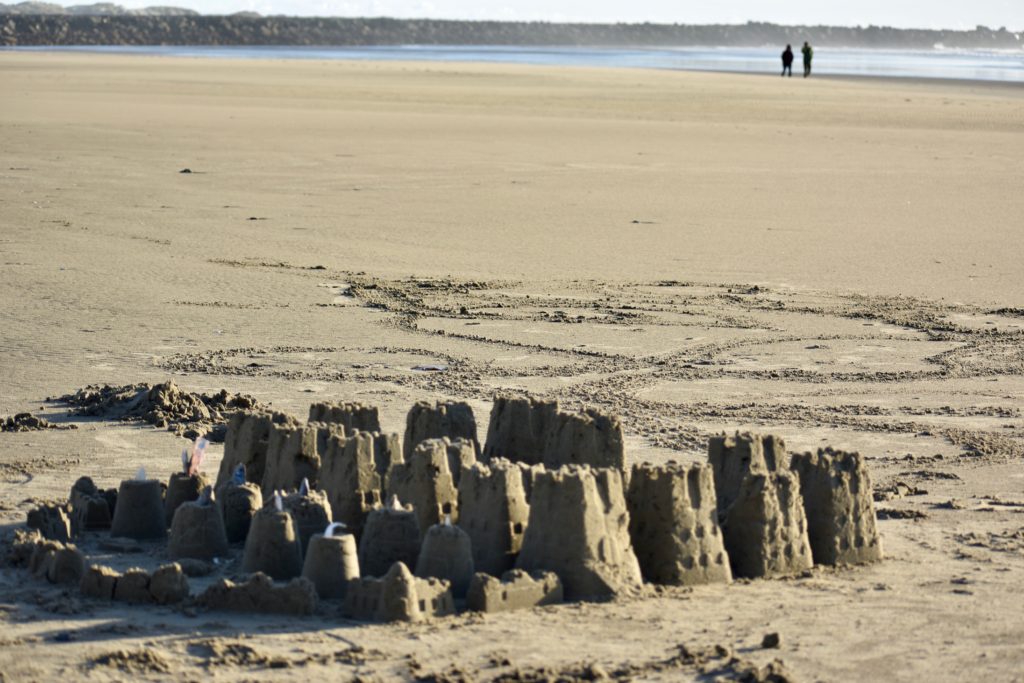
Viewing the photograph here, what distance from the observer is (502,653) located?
5.35 metres

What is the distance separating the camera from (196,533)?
641 centimetres

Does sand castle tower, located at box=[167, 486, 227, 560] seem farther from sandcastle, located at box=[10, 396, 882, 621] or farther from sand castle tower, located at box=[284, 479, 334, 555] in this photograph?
sand castle tower, located at box=[284, 479, 334, 555]

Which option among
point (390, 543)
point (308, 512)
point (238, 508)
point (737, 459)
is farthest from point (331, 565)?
point (737, 459)

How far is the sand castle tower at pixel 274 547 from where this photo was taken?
614 cm

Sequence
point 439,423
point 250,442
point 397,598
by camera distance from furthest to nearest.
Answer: point 439,423, point 250,442, point 397,598

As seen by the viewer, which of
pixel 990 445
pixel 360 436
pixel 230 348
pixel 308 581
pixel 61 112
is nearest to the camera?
pixel 308 581

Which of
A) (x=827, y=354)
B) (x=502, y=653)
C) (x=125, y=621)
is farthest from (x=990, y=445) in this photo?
(x=125, y=621)

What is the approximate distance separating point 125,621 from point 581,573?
5.23ft

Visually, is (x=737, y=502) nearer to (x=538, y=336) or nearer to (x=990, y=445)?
(x=990, y=445)

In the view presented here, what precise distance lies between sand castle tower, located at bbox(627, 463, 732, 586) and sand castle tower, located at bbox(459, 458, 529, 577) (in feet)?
1.45

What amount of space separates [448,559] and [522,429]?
1.53 meters

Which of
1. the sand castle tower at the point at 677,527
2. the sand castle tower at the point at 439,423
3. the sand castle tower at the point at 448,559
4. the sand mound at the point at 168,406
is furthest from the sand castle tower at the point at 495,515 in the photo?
the sand mound at the point at 168,406

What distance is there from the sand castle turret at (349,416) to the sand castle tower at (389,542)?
1.38 m

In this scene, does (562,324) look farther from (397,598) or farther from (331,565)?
(397,598)
